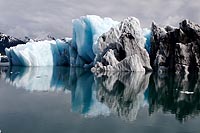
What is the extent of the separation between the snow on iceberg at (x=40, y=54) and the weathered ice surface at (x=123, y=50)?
11302 mm

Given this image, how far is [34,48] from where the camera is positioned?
155ft

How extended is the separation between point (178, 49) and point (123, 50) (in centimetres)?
691

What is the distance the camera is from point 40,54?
48875mm

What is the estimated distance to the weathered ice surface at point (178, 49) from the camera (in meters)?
39.0

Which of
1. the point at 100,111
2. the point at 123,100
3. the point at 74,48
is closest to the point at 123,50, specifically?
the point at 74,48

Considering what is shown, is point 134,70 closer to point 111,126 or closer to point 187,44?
point 187,44

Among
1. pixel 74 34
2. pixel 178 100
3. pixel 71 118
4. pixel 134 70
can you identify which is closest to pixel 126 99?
pixel 178 100

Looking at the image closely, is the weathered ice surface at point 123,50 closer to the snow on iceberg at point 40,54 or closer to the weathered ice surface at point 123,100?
the snow on iceberg at point 40,54

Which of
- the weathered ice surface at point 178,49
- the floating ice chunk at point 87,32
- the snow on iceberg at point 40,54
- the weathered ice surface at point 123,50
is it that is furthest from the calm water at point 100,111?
the snow on iceberg at point 40,54

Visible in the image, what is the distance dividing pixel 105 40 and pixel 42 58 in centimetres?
1291

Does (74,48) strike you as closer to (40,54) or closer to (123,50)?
(40,54)

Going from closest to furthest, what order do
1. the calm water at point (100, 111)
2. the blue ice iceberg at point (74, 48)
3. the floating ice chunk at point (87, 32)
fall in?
the calm water at point (100, 111) → the floating ice chunk at point (87, 32) → the blue ice iceberg at point (74, 48)

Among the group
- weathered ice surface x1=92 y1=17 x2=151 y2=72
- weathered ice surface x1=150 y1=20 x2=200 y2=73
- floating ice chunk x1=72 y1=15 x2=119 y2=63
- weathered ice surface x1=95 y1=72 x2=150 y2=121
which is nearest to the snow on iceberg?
floating ice chunk x1=72 y1=15 x2=119 y2=63

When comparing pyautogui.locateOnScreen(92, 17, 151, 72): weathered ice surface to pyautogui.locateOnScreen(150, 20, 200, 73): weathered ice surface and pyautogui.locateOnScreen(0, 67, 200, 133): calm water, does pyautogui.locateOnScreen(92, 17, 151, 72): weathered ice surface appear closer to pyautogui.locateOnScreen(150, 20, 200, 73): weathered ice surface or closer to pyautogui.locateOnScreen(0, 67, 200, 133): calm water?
pyautogui.locateOnScreen(150, 20, 200, 73): weathered ice surface
